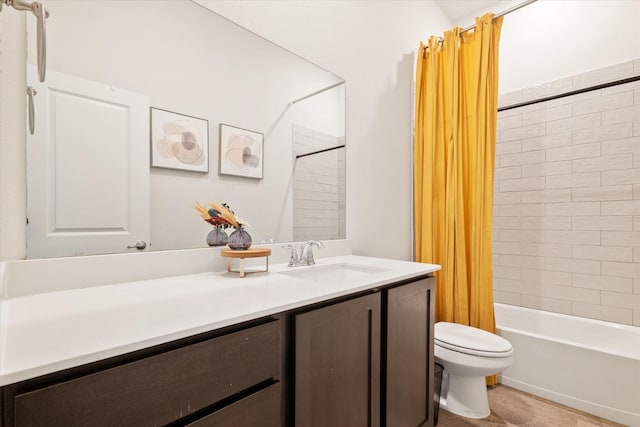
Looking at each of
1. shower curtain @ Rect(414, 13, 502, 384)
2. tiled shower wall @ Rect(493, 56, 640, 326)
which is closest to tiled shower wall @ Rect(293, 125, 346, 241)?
shower curtain @ Rect(414, 13, 502, 384)

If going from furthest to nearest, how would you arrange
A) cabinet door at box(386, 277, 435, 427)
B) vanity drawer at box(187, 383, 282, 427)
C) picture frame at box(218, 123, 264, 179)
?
picture frame at box(218, 123, 264, 179) < cabinet door at box(386, 277, 435, 427) < vanity drawer at box(187, 383, 282, 427)

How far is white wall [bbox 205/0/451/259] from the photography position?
1.66 meters

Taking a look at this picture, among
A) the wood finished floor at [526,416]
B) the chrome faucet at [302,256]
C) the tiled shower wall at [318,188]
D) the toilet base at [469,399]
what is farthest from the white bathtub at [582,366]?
the chrome faucet at [302,256]


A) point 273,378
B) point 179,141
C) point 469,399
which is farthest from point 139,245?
point 469,399

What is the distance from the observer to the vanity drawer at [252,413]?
0.67 meters

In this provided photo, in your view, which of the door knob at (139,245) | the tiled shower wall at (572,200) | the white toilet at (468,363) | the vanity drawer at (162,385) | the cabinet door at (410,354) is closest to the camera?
the vanity drawer at (162,385)

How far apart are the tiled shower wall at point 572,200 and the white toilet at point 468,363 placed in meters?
0.99

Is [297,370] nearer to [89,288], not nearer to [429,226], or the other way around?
[89,288]

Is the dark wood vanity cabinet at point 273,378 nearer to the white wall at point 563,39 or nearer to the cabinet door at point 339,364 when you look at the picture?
the cabinet door at point 339,364

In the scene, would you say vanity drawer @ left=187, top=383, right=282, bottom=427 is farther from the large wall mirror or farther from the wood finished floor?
the wood finished floor

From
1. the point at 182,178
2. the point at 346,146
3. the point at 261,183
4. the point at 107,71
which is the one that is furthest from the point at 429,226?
the point at 107,71

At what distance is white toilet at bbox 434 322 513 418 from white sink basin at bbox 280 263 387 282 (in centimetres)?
63

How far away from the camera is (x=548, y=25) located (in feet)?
7.88

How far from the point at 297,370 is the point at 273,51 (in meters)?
1.41
